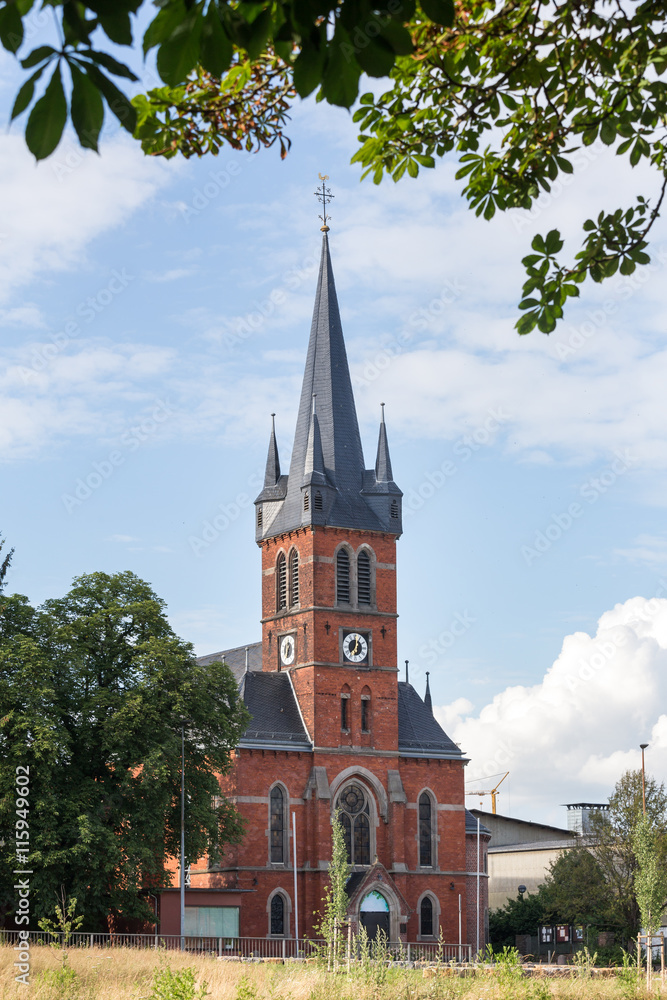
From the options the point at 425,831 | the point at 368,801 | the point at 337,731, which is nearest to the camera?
the point at 368,801

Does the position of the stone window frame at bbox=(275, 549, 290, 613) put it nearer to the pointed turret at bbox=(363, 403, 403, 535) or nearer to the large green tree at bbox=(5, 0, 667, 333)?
the pointed turret at bbox=(363, 403, 403, 535)

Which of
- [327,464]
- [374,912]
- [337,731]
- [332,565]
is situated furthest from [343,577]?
[374,912]

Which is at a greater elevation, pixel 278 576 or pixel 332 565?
pixel 332 565

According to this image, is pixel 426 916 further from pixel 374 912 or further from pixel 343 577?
pixel 343 577

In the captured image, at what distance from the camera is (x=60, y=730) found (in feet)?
126

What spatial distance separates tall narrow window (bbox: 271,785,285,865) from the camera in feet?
178

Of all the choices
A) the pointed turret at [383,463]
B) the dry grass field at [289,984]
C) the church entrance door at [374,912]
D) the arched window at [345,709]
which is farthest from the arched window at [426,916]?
the dry grass field at [289,984]

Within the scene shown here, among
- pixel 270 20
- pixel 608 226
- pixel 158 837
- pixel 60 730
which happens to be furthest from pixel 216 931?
pixel 270 20

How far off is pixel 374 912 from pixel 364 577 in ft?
52.1

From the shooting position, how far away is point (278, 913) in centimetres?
5350

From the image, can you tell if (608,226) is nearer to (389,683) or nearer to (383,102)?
(383,102)

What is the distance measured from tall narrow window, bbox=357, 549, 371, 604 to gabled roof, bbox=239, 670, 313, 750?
5.44m

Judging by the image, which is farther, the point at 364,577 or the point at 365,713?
the point at 364,577

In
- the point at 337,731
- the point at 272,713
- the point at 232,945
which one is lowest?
the point at 232,945
